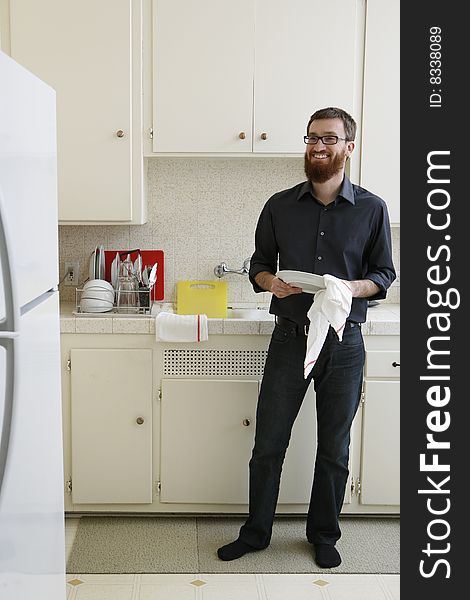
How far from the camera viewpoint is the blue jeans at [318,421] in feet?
9.88

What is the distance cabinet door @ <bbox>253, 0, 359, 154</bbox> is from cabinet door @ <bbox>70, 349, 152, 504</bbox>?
1.07 m

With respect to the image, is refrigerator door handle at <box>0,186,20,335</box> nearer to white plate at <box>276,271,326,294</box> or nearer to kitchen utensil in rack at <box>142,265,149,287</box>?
white plate at <box>276,271,326,294</box>

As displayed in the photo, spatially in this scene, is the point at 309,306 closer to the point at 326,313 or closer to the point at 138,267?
the point at 326,313

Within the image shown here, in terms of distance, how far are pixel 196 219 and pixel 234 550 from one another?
1.47 metres

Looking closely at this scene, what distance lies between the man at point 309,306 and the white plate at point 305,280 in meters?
0.07

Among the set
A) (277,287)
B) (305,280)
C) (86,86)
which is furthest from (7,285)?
(86,86)

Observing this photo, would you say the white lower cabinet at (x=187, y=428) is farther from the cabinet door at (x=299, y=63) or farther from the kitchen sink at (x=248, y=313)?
the cabinet door at (x=299, y=63)

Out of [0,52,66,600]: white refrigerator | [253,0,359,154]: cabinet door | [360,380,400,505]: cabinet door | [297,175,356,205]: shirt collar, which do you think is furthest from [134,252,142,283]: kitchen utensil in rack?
[0,52,66,600]: white refrigerator

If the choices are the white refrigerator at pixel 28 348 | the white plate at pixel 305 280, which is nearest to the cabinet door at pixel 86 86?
the white plate at pixel 305 280

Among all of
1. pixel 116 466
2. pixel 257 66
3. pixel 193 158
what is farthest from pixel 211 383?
pixel 257 66

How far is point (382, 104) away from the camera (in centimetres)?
338

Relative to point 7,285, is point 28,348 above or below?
below

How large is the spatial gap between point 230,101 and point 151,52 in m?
0.37

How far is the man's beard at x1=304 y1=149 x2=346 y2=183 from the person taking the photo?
2.96 m
